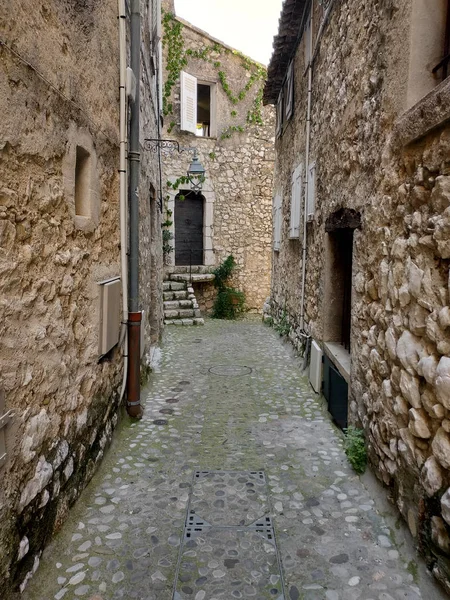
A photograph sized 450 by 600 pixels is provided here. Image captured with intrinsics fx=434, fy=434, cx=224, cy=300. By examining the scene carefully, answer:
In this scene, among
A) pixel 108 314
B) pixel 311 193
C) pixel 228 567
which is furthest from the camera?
pixel 311 193

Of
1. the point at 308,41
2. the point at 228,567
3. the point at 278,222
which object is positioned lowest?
the point at 228,567

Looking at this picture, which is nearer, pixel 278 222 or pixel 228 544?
pixel 228 544

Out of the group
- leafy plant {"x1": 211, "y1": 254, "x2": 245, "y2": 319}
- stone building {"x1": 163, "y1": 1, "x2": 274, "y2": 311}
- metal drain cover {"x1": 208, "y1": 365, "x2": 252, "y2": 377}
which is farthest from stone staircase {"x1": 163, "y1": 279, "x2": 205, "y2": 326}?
metal drain cover {"x1": 208, "y1": 365, "x2": 252, "y2": 377}

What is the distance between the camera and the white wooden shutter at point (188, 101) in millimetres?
11190

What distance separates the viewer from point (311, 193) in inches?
220

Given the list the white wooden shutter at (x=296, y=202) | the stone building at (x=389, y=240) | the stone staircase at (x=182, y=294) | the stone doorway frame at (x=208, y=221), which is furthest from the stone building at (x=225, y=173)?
the stone building at (x=389, y=240)

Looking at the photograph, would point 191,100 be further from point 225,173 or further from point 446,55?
point 446,55

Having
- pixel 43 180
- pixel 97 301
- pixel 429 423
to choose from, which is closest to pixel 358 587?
pixel 429 423

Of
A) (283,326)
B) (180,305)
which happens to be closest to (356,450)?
(283,326)

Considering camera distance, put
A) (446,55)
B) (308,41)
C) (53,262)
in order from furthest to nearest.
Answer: (308,41), (446,55), (53,262)

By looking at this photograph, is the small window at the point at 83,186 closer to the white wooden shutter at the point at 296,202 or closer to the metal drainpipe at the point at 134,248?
the metal drainpipe at the point at 134,248

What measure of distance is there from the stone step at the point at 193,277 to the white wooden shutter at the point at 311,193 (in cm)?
604

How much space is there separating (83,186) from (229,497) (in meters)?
2.31

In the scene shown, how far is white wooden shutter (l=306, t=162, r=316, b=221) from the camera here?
546 centimetres
